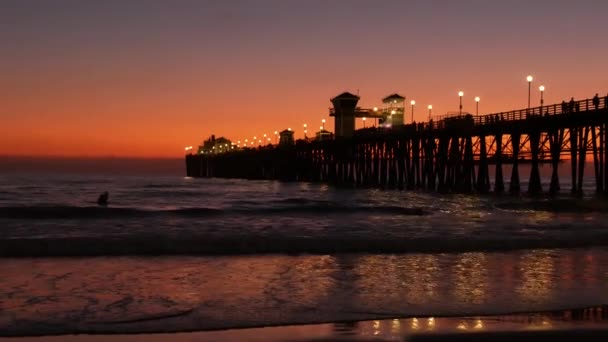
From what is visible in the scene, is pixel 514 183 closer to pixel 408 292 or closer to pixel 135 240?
pixel 135 240

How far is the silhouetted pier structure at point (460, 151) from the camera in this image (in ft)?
98.4

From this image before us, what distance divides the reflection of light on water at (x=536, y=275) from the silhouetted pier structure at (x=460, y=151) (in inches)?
630

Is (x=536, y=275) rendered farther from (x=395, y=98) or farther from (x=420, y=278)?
(x=395, y=98)

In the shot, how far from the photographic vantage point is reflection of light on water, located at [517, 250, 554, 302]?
9180 mm

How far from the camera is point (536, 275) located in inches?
426

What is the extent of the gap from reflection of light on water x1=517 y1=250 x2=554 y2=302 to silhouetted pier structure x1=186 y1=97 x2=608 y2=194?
16.0 m

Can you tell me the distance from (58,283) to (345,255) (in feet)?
19.1

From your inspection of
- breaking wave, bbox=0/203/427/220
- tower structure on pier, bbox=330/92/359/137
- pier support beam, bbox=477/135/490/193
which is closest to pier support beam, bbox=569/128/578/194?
breaking wave, bbox=0/203/427/220

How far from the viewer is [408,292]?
9.30 m

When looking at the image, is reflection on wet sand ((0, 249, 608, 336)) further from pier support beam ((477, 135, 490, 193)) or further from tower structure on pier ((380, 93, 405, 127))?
tower structure on pier ((380, 93, 405, 127))

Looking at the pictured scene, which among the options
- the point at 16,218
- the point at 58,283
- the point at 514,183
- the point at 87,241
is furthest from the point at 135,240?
the point at 514,183

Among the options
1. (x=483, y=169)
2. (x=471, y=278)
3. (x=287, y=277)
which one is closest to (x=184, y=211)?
(x=483, y=169)

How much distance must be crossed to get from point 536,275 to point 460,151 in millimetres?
31881

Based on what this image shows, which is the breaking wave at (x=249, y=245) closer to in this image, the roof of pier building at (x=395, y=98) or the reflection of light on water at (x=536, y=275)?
the reflection of light on water at (x=536, y=275)
